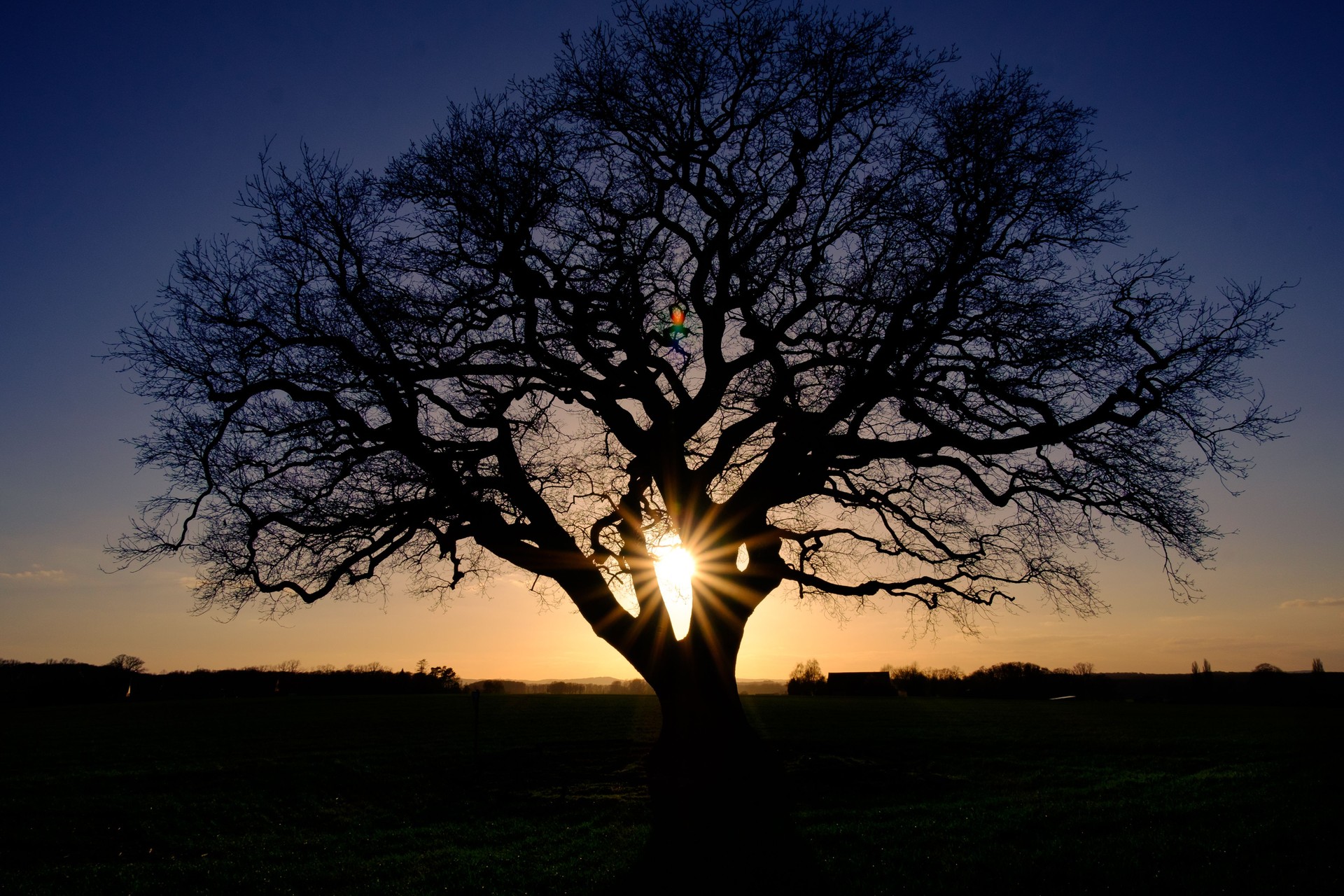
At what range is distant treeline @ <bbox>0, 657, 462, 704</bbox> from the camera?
41.3 meters


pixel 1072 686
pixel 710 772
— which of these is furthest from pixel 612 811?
pixel 1072 686

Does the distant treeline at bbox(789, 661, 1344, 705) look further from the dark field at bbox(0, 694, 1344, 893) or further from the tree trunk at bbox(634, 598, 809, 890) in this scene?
the tree trunk at bbox(634, 598, 809, 890)

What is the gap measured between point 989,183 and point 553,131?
19.7ft

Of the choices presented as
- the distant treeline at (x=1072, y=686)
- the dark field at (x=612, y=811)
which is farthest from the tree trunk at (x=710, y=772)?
the distant treeline at (x=1072, y=686)

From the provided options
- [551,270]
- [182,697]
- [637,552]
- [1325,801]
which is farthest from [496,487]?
[182,697]

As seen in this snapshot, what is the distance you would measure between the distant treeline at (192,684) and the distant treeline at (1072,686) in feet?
75.9

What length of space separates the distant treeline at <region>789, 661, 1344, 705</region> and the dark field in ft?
70.0

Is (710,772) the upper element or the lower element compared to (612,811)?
upper

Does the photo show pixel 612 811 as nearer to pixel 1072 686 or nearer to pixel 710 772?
pixel 710 772

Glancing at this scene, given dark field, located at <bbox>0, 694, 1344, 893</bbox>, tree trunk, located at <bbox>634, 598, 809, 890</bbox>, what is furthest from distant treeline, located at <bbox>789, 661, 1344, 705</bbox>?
tree trunk, located at <bbox>634, 598, 809, 890</bbox>

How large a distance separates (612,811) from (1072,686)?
41305 millimetres

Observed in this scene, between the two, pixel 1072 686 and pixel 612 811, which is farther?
pixel 1072 686

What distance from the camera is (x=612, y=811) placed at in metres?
10.0

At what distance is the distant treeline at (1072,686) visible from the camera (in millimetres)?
37531
